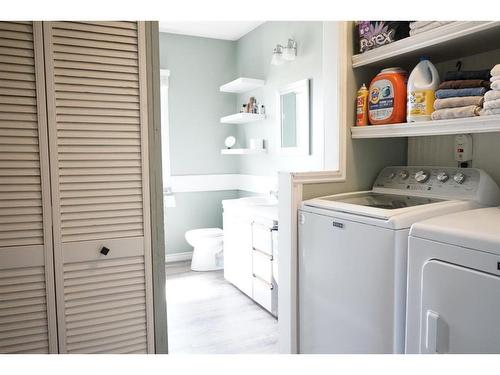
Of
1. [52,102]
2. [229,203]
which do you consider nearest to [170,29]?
[229,203]

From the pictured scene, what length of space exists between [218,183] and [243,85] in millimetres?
1273

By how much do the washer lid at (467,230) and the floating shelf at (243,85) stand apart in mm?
2834

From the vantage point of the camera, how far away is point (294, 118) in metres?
3.45

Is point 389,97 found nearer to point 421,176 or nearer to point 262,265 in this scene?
point 421,176

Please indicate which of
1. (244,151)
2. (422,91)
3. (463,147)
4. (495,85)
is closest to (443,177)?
(463,147)

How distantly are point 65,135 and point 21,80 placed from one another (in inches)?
10.6

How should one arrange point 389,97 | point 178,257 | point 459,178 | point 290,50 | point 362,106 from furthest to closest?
point 178,257 < point 290,50 < point 362,106 < point 389,97 < point 459,178

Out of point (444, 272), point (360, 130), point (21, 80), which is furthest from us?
point (360, 130)

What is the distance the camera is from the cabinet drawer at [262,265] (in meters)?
2.94

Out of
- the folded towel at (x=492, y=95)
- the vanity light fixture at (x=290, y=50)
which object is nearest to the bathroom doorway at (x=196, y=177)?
the vanity light fixture at (x=290, y=50)

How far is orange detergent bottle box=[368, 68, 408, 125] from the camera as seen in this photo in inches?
70.5

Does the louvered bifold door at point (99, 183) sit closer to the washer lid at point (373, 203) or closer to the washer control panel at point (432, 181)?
the washer lid at point (373, 203)
